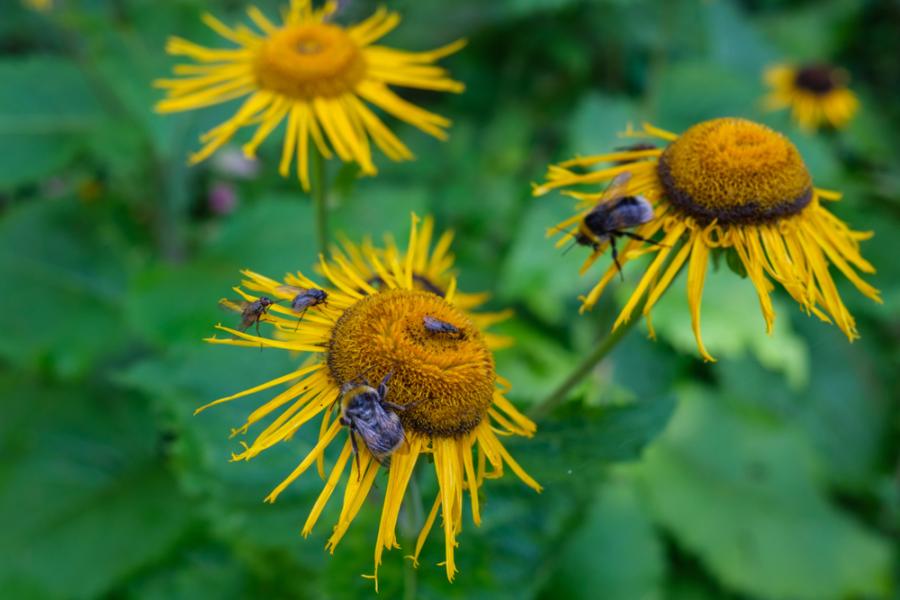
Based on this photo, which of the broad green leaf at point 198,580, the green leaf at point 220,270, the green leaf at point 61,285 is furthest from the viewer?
the green leaf at point 61,285

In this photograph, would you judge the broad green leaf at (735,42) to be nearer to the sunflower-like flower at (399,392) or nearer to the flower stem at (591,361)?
the flower stem at (591,361)

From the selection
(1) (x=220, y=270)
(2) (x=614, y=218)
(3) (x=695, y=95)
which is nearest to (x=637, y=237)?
(2) (x=614, y=218)

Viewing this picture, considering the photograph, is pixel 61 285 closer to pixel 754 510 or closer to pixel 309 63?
pixel 309 63

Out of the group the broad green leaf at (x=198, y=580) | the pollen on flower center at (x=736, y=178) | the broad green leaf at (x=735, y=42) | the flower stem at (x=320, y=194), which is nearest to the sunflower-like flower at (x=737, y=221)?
the pollen on flower center at (x=736, y=178)

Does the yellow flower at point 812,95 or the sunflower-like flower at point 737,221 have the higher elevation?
the yellow flower at point 812,95

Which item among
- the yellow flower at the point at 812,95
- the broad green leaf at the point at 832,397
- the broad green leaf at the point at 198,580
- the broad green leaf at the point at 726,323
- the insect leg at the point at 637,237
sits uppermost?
the yellow flower at the point at 812,95

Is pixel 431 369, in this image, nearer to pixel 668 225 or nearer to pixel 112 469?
pixel 668 225
